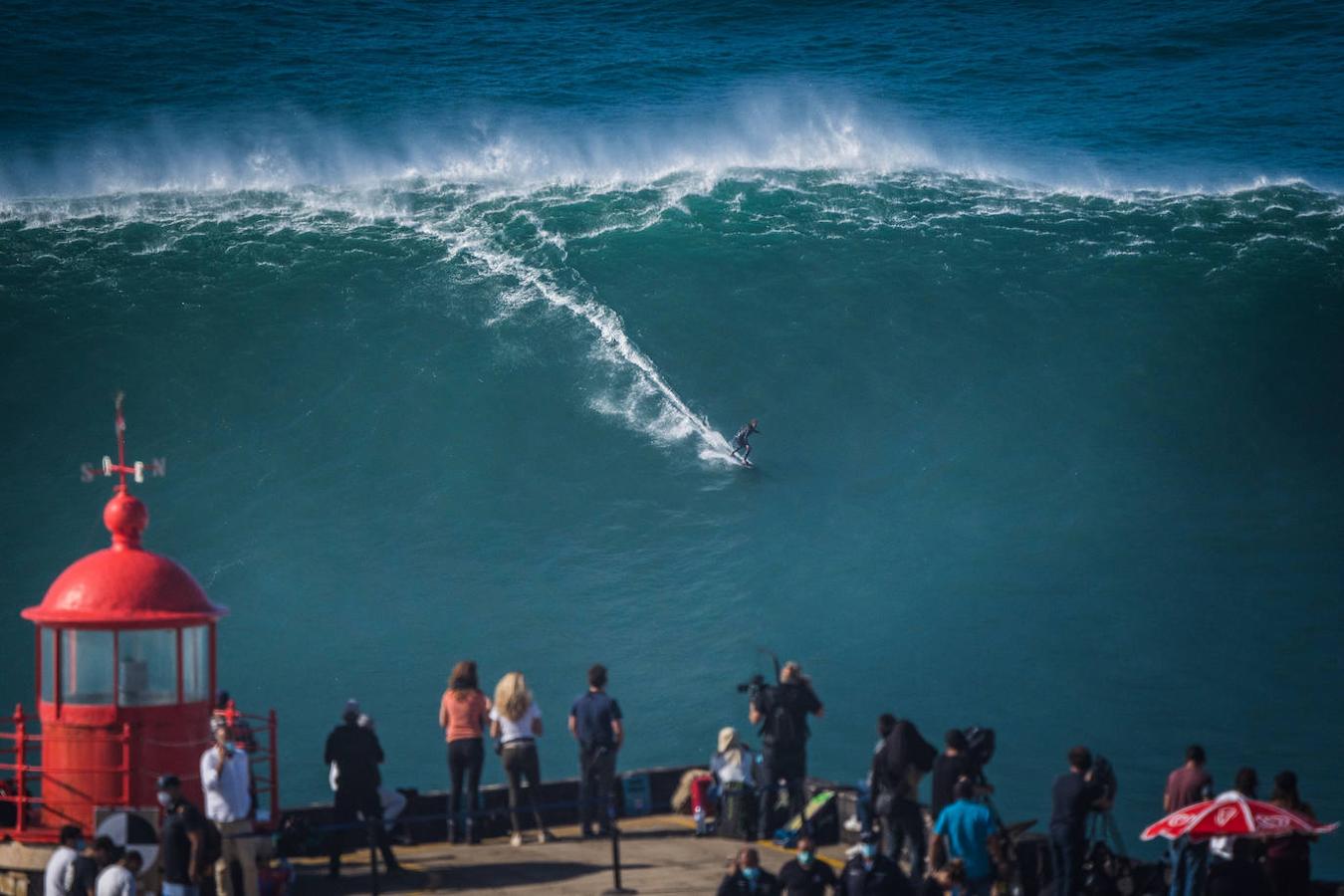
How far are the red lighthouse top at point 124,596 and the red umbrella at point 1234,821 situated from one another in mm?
7022

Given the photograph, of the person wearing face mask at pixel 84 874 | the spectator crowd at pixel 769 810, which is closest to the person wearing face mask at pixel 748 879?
the spectator crowd at pixel 769 810

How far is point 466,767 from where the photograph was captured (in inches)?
597

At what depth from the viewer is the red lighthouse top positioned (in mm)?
13602

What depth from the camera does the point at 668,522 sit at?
26.7 meters

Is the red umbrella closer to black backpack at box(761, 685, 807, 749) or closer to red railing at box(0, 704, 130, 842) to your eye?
black backpack at box(761, 685, 807, 749)

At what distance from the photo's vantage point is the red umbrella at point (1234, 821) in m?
12.4

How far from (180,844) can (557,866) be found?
10.1 ft

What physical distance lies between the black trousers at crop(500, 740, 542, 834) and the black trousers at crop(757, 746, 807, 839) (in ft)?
6.01

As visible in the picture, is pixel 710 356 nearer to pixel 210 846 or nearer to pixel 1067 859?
pixel 1067 859

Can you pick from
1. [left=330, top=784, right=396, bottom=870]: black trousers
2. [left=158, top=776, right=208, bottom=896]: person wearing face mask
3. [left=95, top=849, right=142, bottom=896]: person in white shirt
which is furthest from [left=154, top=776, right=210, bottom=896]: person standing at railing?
[left=330, top=784, right=396, bottom=870]: black trousers

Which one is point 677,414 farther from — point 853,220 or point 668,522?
point 853,220

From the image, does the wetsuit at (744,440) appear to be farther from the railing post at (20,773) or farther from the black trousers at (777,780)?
the railing post at (20,773)

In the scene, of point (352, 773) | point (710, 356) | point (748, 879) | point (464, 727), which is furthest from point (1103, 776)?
point (710, 356)

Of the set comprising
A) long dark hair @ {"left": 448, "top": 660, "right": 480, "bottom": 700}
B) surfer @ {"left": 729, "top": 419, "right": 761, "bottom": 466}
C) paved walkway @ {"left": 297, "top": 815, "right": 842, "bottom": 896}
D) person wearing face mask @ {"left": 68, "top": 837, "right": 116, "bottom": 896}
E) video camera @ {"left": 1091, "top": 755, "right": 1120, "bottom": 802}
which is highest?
surfer @ {"left": 729, "top": 419, "right": 761, "bottom": 466}
